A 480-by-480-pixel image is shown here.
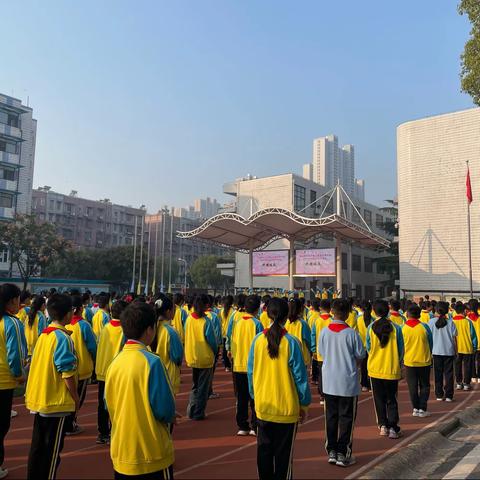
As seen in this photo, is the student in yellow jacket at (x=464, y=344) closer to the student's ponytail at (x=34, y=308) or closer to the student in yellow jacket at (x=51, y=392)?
the student in yellow jacket at (x=51, y=392)

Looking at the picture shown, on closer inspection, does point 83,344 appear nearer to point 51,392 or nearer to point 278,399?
point 51,392

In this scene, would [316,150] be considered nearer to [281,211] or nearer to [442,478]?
[281,211]

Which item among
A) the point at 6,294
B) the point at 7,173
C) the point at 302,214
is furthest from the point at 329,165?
the point at 6,294

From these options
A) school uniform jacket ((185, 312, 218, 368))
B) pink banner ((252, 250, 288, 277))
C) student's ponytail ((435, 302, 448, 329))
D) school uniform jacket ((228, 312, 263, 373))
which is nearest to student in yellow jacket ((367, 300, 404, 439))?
school uniform jacket ((228, 312, 263, 373))

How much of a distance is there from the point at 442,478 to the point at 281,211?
73.3ft

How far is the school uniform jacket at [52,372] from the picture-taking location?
372 cm

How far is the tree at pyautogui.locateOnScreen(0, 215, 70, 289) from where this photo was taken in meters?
31.6

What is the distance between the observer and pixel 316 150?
359 ft

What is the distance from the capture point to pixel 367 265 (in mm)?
48562

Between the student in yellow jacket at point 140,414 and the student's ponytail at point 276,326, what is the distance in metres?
1.19

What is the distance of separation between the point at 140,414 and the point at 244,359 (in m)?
3.47

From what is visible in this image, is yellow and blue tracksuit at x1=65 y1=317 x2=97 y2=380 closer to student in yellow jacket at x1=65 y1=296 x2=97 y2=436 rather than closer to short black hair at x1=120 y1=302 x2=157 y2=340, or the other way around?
student in yellow jacket at x1=65 y1=296 x2=97 y2=436

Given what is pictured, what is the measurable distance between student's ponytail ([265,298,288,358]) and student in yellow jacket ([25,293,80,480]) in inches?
63.6

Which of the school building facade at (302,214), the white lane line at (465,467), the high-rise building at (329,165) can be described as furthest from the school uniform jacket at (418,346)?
the high-rise building at (329,165)
